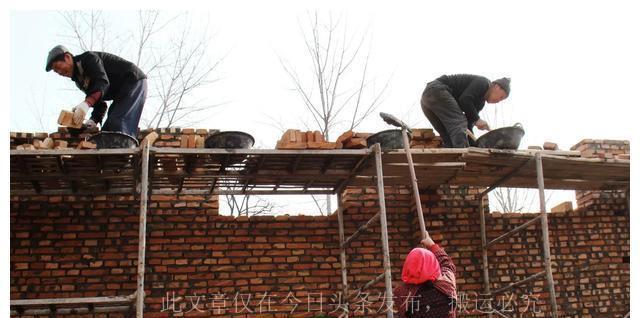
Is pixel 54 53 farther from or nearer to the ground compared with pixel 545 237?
farther from the ground

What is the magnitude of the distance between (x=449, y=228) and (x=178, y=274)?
292 centimetres

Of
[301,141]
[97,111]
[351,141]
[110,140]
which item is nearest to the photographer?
[110,140]

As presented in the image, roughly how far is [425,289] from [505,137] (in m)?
2.25

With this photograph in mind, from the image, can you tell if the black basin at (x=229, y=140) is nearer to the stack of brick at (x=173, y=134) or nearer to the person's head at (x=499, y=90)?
the stack of brick at (x=173, y=134)

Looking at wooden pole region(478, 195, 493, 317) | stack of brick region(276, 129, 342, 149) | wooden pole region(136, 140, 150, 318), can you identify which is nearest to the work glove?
wooden pole region(136, 140, 150, 318)

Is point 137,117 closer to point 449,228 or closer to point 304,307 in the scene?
point 304,307

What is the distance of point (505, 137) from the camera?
676 cm

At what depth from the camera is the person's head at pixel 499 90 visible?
735 centimetres

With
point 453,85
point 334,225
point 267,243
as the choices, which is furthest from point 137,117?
point 453,85

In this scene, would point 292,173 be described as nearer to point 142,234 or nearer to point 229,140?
point 229,140

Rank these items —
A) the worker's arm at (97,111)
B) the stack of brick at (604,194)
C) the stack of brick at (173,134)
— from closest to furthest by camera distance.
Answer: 1. the worker's arm at (97,111)
2. the stack of brick at (173,134)
3. the stack of brick at (604,194)

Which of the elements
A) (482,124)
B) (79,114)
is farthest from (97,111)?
(482,124)

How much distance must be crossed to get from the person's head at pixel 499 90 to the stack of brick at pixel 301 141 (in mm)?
2102

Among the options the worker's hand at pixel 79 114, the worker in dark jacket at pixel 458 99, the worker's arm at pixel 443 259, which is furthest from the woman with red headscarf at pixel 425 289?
the worker's hand at pixel 79 114
